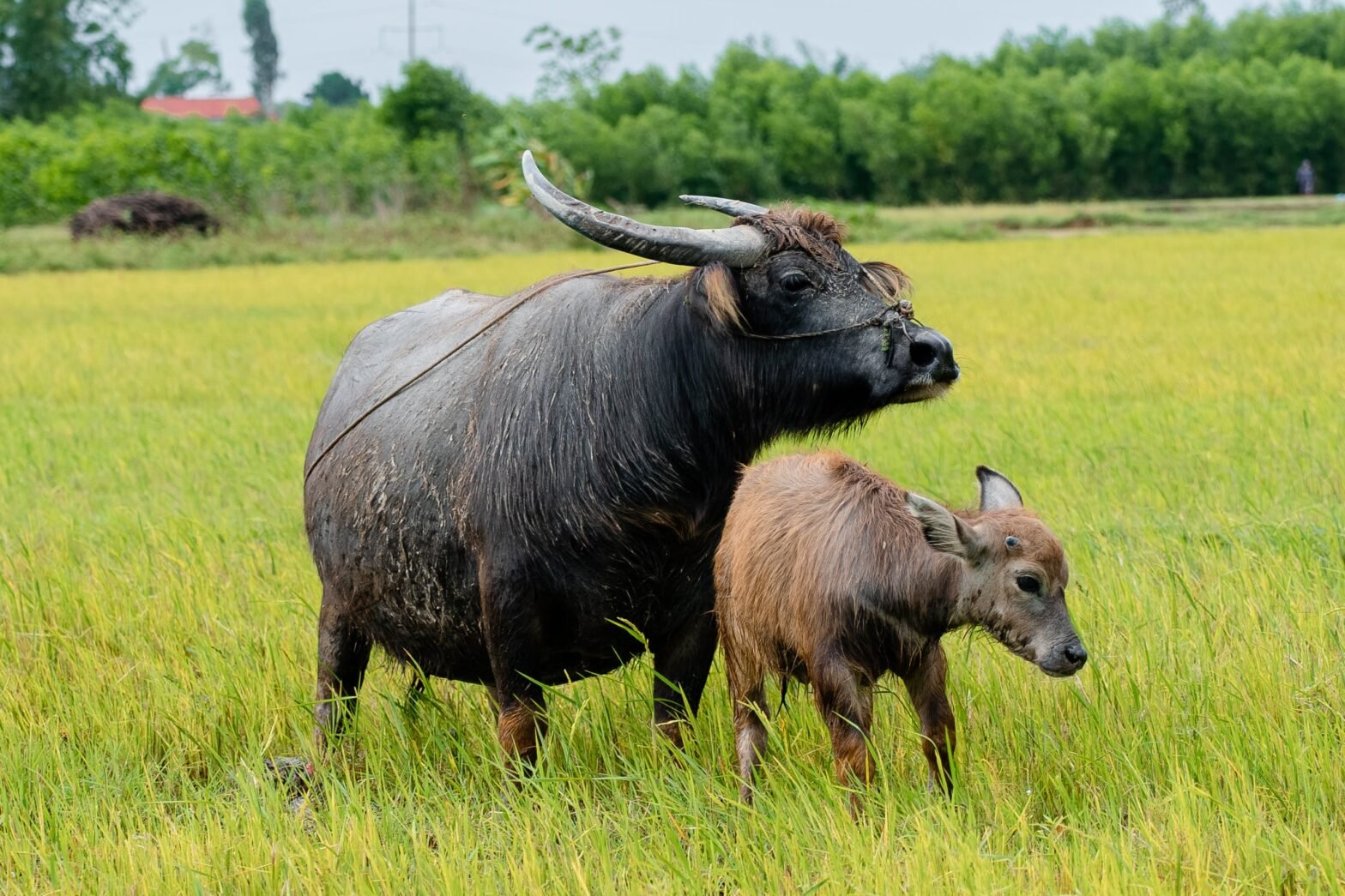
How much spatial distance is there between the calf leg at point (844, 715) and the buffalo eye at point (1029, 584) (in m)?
0.36

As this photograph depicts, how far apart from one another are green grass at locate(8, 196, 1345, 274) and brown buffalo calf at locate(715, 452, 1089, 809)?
16.6m

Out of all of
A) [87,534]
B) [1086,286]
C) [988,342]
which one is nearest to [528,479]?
[87,534]

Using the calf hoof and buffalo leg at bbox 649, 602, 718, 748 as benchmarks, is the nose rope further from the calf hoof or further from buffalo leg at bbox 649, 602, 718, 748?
the calf hoof

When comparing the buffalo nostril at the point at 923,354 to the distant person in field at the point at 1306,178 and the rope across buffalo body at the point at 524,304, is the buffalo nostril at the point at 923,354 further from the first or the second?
the distant person in field at the point at 1306,178

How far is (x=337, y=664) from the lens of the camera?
3705 millimetres

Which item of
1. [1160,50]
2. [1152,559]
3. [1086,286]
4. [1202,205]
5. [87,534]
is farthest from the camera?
[1160,50]

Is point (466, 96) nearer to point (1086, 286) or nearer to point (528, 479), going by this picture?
point (1086, 286)

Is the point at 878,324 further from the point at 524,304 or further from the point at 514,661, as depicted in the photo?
the point at 514,661

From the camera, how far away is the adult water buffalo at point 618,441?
309 cm

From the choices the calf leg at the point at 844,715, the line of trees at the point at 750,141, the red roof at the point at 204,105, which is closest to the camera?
the calf leg at the point at 844,715

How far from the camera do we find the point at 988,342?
1102 cm

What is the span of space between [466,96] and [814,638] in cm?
3367

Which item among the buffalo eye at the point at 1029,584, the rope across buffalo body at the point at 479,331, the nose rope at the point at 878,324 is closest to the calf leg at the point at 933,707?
the buffalo eye at the point at 1029,584

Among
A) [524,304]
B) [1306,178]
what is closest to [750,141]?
Answer: [1306,178]
